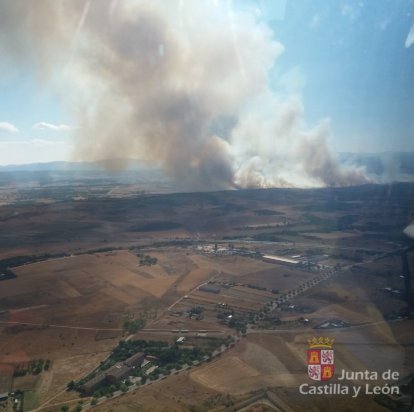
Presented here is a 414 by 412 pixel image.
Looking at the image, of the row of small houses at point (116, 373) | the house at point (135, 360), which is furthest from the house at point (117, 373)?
Result: the house at point (135, 360)

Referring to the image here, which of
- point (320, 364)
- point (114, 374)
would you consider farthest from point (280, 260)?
point (114, 374)

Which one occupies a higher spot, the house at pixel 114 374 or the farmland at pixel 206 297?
the farmland at pixel 206 297

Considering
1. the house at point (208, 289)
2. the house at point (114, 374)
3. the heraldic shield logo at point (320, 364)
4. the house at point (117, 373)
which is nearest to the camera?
the heraldic shield logo at point (320, 364)

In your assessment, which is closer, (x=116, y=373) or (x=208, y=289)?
(x=116, y=373)

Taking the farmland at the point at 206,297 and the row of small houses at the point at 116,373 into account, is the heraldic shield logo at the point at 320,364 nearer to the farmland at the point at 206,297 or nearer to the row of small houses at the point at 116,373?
the farmland at the point at 206,297

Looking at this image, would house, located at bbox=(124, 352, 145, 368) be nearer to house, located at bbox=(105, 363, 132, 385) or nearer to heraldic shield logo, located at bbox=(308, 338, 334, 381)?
house, located at bbox=(105, 363, 132, 385)

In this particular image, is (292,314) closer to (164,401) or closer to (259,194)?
(164,401)

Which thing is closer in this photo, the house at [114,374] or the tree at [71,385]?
the house at [114,374]

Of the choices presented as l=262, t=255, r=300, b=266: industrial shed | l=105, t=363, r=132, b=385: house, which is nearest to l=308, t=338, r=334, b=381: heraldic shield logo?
l=105, t=363, r=132, b=385: house

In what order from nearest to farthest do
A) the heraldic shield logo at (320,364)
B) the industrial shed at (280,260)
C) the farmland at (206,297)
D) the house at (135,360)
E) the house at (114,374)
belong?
the heraldic shield logo at (320,364)
the house at (114,374)
the farmland at (206,297)
the house at (135,360)
the industrial shed at (280,260)

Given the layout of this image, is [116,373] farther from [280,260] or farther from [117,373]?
[280,260]
